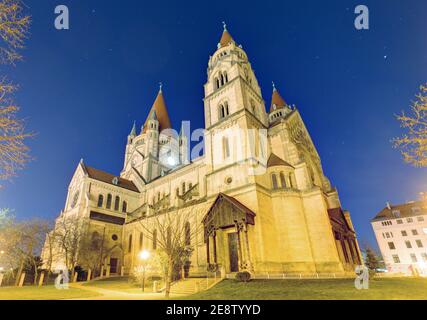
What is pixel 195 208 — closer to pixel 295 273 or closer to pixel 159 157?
pixel 295 273

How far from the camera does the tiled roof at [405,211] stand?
46.7 meters

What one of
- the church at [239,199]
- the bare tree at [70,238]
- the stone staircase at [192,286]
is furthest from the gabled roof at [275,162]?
the bare tree at [70,238]

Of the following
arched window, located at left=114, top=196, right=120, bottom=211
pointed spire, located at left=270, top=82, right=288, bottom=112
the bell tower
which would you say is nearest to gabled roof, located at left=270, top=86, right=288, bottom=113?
pointed spire, located at left=270, top=82, right=288, bottom=112

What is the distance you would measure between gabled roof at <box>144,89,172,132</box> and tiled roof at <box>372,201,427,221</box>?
57.6 meters

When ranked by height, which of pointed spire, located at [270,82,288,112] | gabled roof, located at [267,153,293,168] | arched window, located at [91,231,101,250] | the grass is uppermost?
pointed spire, located at [270,82,288,112]

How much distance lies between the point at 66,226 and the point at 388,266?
61.1m

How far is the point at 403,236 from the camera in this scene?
151ft

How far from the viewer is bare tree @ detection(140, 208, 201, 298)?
46.7 ft

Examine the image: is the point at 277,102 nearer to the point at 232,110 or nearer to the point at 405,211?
the point at 232,110

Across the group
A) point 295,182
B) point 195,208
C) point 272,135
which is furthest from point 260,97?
point 195,208

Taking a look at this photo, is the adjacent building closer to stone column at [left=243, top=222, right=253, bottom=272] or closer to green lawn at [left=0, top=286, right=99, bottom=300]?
stone column at [left=243, top=222, right=253, bottom=272]

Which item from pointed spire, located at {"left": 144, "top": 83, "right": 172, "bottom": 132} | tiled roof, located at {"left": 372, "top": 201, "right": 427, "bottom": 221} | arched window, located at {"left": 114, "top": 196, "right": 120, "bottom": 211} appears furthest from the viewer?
pointed spire, located at {"left": 144, "top": 83, "right": 172, "bottom": 132}

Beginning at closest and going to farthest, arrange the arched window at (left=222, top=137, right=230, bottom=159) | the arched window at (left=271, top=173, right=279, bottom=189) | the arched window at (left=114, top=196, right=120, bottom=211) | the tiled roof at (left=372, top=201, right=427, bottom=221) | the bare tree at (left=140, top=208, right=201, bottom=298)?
the bare tree at (left=140, top=208, right=201, bottom=298) → the arched window at (left=271, top=173, right=279, bottom=189) → the arched window at (left=222, top=137, right=230, bottom=159) → the arched window at (left=114, top=196, right=120, bottom=211) → the tiled roof at (left=372, top=201, right=427, bottom=221)

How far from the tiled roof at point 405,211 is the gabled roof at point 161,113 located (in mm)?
57632
